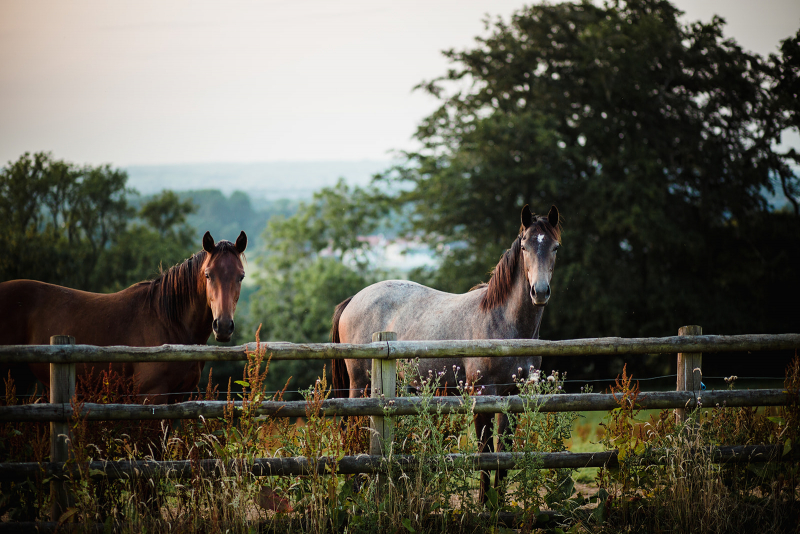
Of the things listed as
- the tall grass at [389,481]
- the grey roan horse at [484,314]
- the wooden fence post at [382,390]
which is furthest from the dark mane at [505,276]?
the wooden fence post at [382,390]

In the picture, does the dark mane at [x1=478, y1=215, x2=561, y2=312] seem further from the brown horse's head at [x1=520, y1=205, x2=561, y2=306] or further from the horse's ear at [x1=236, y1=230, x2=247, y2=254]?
the horse's ear at [x1=236, y1=230, x2=247, y2=254]

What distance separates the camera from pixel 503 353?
178 inches

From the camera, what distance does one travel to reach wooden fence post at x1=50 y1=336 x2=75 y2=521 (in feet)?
13.2

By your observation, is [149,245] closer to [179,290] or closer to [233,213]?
[179,290]

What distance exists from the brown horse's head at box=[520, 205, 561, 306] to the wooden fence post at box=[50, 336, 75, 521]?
3761mm

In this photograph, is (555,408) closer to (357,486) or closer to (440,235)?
(357,486)

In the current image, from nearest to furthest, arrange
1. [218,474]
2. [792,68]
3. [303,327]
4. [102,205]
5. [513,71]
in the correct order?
[218,474]
[792,68]
[513,71]
[303,327]
[102,205]

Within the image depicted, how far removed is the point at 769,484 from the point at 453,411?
8.78ft

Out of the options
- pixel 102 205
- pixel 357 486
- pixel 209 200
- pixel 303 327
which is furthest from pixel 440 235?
pixel 209 200

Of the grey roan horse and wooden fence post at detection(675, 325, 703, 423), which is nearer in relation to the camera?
wooden fence post at detection(675, 325, 703, 423)

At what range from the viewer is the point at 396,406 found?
14.2 ft

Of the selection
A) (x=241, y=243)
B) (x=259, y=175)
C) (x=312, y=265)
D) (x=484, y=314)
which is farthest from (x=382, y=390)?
(x=259, y=175)

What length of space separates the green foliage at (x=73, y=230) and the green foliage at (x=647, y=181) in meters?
17.9

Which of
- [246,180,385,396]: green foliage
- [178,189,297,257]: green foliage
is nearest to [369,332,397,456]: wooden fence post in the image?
[246,180,385,396]: green foliage
